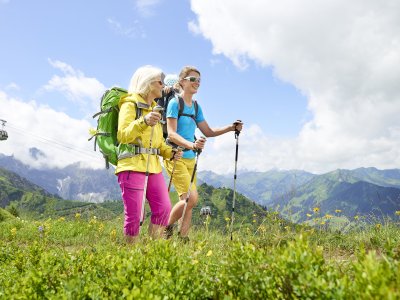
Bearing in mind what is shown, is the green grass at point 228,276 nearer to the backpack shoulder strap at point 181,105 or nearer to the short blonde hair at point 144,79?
the short blonde hair at point 144,79

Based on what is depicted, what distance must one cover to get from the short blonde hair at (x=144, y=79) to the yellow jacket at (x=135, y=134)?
11 centimetres

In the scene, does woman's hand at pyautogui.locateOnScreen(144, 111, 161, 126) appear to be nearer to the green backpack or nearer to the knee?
the green backpack

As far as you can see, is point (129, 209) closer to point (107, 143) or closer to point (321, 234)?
point (107, 143)

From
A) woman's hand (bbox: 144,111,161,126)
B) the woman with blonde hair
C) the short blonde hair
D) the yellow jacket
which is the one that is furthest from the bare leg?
the short blonde hair

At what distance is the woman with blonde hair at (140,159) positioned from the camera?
202 inches

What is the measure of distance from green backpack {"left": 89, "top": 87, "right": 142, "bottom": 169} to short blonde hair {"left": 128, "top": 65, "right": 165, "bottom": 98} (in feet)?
0.73

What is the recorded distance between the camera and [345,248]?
19.8 feet

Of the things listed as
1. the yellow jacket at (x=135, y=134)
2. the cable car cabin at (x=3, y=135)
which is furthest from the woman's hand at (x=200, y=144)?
the cable car cabin at (x=3, y=135)

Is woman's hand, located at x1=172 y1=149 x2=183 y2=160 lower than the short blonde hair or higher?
lower

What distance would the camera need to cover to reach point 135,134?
191 inches

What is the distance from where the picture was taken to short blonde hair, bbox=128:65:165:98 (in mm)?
5375

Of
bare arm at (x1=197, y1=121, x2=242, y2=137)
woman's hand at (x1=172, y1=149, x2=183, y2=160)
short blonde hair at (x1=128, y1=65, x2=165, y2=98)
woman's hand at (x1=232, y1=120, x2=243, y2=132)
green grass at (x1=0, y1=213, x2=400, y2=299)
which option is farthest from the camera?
bare arm at (x1=197, y1=121, x2=242, y2=137)

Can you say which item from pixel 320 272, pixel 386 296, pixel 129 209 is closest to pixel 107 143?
pixel 129 209

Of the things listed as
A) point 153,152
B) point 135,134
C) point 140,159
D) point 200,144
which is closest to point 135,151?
point 140,159
